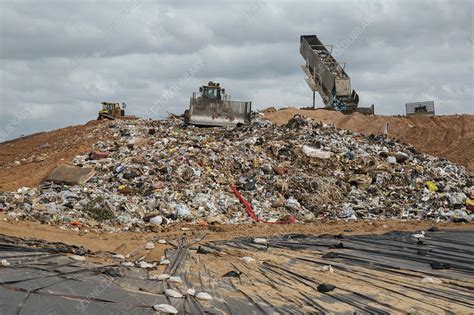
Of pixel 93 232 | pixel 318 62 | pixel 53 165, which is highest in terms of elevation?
pixel 318 62

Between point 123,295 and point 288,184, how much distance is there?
27.7ft

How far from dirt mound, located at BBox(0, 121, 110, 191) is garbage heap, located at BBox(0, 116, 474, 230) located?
2.54 ft

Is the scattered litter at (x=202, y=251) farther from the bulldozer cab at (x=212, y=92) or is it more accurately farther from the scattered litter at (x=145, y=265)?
the bulldozer cab at (x=212, y=92)

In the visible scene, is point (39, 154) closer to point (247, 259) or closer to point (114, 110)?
point (114, 110)

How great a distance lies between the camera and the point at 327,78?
21.6 metres

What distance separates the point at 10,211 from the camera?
11.1 meters

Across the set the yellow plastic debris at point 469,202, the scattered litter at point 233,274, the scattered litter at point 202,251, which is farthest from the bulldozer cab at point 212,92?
the scattered litter at point 233,274

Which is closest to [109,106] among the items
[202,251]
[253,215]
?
[253,215]

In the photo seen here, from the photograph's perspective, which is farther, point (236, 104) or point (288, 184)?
point (236, 104)

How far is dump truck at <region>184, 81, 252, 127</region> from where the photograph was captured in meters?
19.0

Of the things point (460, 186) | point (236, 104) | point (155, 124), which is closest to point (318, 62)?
point (236, 104)

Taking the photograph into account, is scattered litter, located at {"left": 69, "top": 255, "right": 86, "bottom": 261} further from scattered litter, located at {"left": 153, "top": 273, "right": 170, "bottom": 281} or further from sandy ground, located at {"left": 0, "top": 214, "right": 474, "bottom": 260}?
sandy ground, located at {"left": 0, "top": 214, "right": 474, "bottom": 260}

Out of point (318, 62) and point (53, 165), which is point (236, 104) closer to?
point (318, 62)

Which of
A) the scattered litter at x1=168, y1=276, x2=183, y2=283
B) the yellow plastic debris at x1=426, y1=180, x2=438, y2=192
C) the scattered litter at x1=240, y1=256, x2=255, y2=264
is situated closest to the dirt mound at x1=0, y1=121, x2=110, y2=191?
the scattered litter at x1=240, y1=256, x2=255, y2=264
